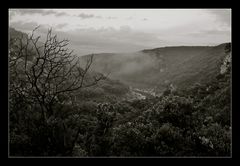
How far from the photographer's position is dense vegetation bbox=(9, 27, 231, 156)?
480 centimetres

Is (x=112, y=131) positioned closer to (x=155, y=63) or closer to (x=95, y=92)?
(x=95, y=92)

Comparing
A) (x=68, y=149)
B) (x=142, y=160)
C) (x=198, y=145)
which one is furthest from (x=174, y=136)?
(x=142, y=160)

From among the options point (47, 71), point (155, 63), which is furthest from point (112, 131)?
point (155, 63)

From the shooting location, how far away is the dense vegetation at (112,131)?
4797mm

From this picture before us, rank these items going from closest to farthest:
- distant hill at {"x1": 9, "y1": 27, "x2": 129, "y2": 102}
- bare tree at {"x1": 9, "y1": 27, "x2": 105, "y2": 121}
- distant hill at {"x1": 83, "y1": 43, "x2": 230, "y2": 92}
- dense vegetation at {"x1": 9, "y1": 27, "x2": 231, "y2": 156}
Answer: bare tree at {"x1": 9, "y1": 27, "x2": 105, "y2": 121} < dense vegetation at {"x1": 9, "y1": 27, "x2": 231, "y2": 156} < distant hill at {"x1": 9, "y1": 27, "x2": 129, "y2": 102} < distant hill at {"x1": 83, "y1": 43, "x2": 230, "y2": 92}

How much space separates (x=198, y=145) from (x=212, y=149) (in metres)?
0.40

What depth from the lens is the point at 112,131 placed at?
777cm

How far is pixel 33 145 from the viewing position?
4770mm

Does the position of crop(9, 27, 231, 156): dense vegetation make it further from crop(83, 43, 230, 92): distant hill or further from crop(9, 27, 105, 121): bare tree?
crop(83, 43, 230, 92): distant hill

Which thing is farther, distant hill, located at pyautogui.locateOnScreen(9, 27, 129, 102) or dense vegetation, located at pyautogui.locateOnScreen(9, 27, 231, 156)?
distant hill, located at pyautogui.locateOnScreen(9, 27, 129, 102)

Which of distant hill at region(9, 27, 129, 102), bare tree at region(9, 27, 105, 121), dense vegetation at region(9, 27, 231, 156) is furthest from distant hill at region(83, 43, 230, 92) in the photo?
bare tree at region(9, 27, 105, 121)
